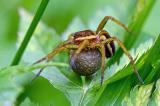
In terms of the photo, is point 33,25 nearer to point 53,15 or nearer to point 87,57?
point 87,57

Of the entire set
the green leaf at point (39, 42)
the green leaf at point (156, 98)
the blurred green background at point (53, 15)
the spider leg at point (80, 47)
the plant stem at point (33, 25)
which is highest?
the plant stem at point (33, 25)

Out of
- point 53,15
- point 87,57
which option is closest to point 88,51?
point 87,57

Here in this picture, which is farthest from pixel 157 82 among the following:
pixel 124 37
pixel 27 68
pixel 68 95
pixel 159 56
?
pixel 124 37

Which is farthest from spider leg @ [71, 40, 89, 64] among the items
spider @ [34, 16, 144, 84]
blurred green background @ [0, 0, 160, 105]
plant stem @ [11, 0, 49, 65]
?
blurred green background @ [0, 0, 160, 105]

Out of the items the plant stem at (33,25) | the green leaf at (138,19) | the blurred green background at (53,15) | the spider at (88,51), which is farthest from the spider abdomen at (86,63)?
the blurred green background at (53,15)

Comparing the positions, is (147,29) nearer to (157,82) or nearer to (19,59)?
(19,59)

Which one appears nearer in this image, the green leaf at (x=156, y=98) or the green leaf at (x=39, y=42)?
the green leaf at (x=156, y=98)

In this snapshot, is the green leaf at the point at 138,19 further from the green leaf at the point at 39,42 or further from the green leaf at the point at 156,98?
the green leaf at the point at 156,98
